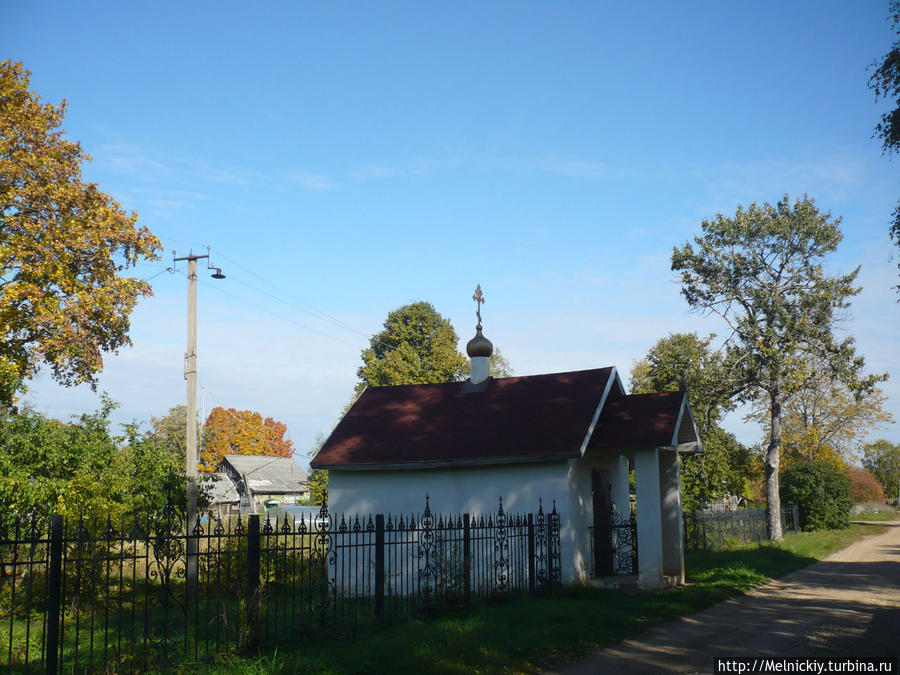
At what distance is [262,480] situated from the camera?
62531 millimetres

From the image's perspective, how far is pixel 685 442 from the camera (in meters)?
20.4

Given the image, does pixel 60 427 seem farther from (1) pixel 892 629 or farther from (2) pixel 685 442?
(1) pixel 892 629

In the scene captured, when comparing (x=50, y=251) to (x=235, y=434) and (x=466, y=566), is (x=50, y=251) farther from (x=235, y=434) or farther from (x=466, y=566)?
(x=235, y=434)

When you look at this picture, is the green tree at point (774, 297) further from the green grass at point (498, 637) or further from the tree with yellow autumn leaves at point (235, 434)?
the tree with yellow autumn leaves at point (235, 434)

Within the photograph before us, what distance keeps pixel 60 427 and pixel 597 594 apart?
51.2ft

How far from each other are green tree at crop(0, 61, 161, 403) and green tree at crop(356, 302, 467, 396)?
25.3 metres

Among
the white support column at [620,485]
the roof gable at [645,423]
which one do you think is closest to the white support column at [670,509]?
the roof gable at [645,423]

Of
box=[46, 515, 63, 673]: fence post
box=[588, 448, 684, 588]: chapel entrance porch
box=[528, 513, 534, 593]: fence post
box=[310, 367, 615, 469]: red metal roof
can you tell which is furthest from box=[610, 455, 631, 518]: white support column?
box=[46, 515, 63, 673]: fence post

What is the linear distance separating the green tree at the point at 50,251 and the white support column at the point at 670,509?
15239 millimetres

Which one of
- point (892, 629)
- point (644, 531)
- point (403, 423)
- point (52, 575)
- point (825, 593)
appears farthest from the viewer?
→ point (403, 423)

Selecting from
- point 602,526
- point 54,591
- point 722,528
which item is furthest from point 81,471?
point 722,528

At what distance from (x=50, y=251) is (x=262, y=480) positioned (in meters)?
45.5

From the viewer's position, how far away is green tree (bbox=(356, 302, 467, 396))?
46.4m

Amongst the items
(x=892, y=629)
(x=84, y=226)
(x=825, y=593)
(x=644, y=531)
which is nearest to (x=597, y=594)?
(x=644, y=531)
